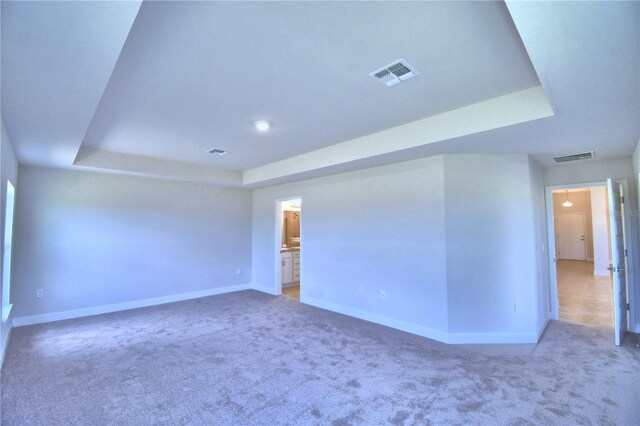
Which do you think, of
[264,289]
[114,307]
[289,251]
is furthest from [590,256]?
[114,307]

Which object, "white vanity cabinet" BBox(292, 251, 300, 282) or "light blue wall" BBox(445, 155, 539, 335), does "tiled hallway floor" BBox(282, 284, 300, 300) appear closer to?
"white vanity cabinet" BBox(292, 251, 300, 282)

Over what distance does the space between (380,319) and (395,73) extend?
11.2 feet

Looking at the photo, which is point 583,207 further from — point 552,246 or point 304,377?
point 304,377

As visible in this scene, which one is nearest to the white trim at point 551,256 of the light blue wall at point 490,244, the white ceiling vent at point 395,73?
the light blue wall at point 490,244

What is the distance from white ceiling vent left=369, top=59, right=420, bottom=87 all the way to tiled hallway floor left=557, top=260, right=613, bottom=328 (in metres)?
4.46

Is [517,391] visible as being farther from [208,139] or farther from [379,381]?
[208,139]

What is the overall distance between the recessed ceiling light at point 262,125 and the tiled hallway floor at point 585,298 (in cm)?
507

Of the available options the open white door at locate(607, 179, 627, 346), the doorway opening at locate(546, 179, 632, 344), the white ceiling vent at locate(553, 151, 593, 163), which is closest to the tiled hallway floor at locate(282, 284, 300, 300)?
the doorway opening at locate(546, 179, 632, 344)

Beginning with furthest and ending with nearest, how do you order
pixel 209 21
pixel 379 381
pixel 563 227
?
pixel 563 227 → pixel 379 381 → pixel 209 21

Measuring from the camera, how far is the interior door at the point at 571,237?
11688mm

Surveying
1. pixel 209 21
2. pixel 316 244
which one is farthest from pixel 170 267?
pixel 209 21

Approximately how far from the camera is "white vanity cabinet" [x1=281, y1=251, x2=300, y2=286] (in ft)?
23.1

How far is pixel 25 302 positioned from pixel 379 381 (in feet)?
16.7

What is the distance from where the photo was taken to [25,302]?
443cm
